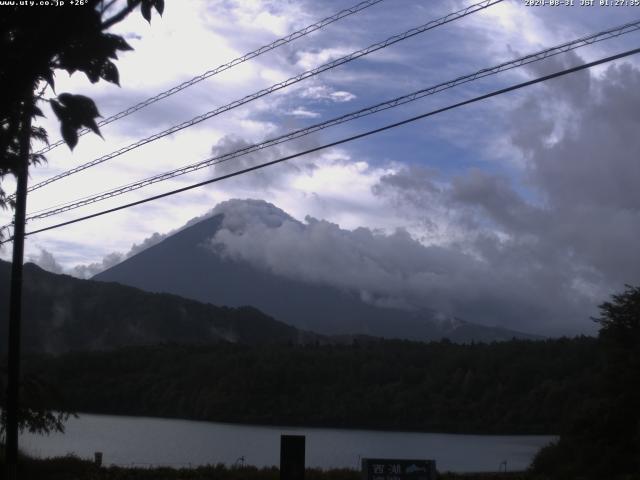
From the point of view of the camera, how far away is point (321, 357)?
88938 millimetres

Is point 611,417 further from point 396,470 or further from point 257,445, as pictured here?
point 257,445

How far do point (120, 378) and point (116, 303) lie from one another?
155 ft

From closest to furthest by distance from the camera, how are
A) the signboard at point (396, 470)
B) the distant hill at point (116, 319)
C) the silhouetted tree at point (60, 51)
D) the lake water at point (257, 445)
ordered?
the silhouetted tree at point (60, 51) < the signboard at point (396, 470) < the lake water at point (257, 445) < the distant hill at point (116, 319)

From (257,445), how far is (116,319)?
7131 cm

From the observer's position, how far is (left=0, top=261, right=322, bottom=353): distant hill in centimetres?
9425

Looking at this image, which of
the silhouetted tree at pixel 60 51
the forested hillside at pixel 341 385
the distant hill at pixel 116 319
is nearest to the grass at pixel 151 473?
the silhouetted tree at pixel 60 51

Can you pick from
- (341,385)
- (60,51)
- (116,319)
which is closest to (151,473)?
(60,51)

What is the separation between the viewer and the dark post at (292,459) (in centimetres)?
1244

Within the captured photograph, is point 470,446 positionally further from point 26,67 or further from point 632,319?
point 26,67

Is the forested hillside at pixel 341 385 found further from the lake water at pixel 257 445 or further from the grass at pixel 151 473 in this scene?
the grass at pixel 151 473

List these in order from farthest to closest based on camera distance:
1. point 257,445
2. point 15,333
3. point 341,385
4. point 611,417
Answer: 1. point 341,385
2. point 257,445
3. point 611,417
4. point 15,333

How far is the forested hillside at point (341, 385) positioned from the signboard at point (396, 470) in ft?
191

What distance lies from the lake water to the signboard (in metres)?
22.3

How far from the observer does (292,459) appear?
12.5m
